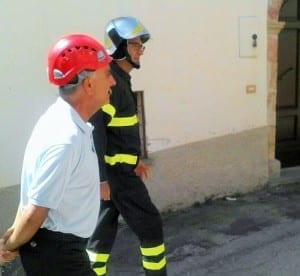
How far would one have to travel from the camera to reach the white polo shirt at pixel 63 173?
2.19m

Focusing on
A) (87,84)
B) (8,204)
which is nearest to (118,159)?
(87,84)

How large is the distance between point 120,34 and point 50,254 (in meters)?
1.67

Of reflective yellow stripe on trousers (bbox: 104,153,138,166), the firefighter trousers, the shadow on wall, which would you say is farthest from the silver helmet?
the shadow on wall

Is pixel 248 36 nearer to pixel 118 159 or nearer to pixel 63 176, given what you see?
pixel 118 159

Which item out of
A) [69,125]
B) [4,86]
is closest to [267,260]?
[4,86]

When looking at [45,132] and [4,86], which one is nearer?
[45,132]

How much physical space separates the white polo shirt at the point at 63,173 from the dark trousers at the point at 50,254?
0.13 ft

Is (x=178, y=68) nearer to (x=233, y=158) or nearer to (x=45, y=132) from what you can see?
(x=233, y=158)

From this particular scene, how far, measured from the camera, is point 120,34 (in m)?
3.55

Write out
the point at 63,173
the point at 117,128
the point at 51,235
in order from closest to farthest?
the point at 63,173 < the point at 51,235 < the point at 117,128

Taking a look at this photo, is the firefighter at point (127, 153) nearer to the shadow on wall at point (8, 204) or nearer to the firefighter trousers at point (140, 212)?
the firefighter trousers at point (140, 212)

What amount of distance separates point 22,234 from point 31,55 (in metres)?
2.68

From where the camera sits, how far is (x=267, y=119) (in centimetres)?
651

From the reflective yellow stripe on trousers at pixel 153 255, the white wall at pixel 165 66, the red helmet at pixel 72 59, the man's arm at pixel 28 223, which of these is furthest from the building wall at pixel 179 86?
the man's arm at pixel 28 223
